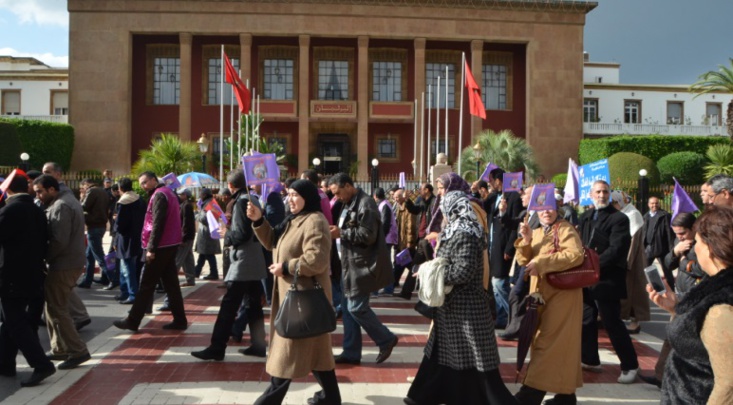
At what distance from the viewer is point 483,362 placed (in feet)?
16.7

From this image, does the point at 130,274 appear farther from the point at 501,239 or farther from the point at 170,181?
the point at 501,239

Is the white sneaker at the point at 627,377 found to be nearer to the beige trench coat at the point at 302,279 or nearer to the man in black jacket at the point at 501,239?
the man in black jacket at the point at 501,239

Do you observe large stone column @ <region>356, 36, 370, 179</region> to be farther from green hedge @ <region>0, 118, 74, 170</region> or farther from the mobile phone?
the mobile phone

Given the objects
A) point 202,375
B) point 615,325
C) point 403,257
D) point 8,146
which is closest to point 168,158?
point 8,146

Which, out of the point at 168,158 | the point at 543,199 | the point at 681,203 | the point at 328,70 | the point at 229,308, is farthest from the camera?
the point at 328,70

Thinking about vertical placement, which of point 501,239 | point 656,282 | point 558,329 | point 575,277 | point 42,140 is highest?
point 42,140

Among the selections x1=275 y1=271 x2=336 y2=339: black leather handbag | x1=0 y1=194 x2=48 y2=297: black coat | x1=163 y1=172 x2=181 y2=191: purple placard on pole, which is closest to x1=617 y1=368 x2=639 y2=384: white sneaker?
x1=275 y1=271 x2=336 y2=339: black leather handbag

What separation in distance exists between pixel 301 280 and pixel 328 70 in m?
36.4

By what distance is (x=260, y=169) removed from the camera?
7.14 metres

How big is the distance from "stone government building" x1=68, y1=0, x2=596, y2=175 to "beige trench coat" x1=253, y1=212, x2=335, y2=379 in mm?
33795

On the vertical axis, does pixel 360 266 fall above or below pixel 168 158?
below

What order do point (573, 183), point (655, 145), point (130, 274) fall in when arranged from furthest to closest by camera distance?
point (655, 145)
point (130, 274)
point (573, 183)

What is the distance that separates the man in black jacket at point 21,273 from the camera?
21.1 feet

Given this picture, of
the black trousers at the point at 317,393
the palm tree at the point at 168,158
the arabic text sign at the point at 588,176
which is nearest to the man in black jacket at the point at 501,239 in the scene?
the arabic text sign at the point at 588,176
